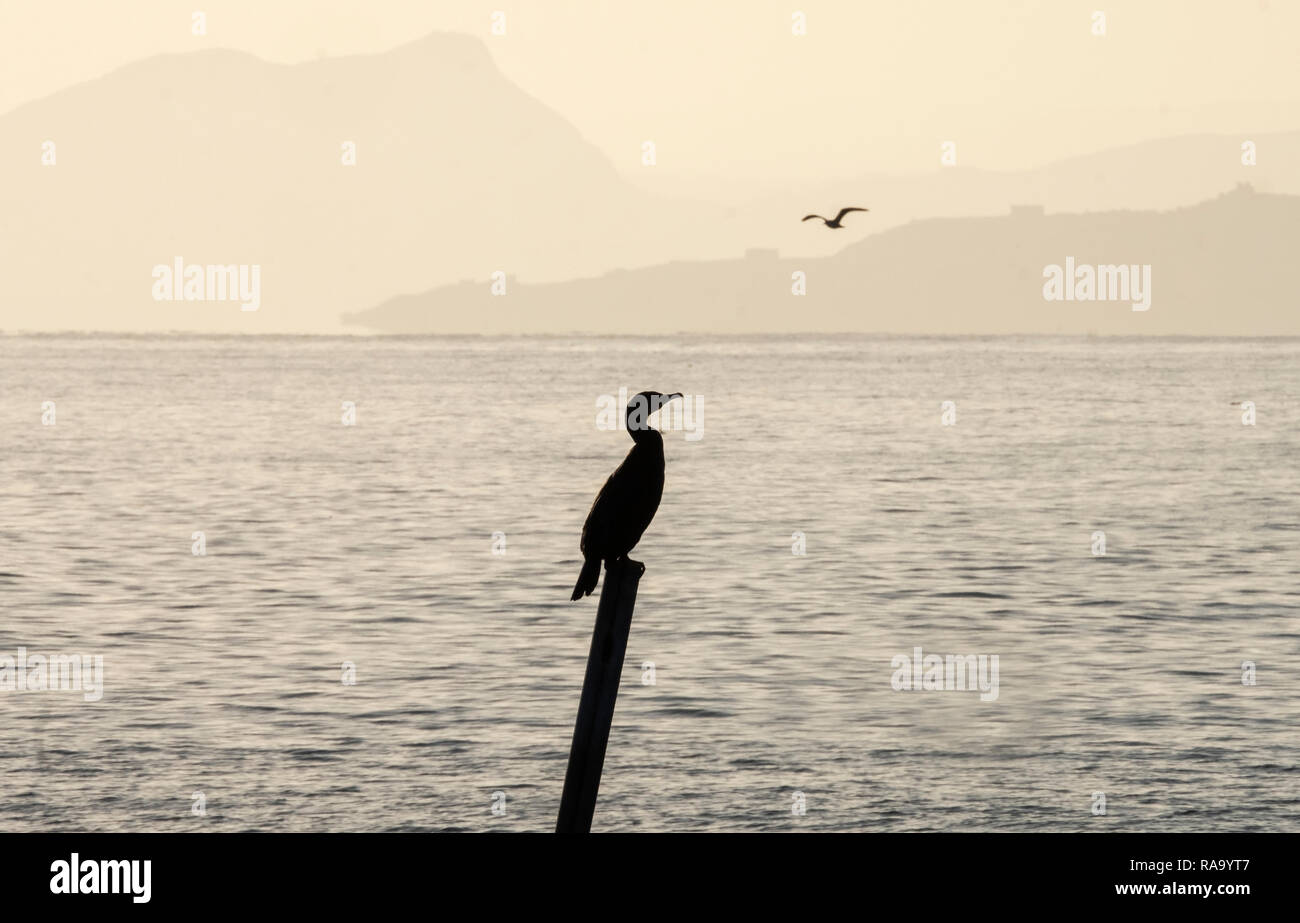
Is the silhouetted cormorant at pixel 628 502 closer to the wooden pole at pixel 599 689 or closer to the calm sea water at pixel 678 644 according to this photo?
the wooden pole at pixel 599 689

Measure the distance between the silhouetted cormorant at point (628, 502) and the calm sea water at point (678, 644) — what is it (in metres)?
6.52

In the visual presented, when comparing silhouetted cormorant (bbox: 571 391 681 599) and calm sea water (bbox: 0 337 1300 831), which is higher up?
silhouetted cormorant (bbox: 571 391 681 599)

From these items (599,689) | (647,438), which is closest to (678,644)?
(647,438)

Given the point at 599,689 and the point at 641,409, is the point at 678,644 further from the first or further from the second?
the point at 599,689

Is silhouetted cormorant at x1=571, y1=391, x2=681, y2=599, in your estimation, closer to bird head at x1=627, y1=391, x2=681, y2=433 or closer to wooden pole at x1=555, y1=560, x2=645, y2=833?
bird head at x1=627, y1=391, x2=681, y2=433

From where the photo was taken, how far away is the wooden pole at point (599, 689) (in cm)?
720

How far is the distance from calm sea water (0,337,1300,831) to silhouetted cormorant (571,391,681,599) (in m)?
6.52

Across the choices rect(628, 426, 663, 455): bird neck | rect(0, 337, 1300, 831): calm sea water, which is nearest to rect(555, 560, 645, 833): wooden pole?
rect(628, 426, 663, 455): bird neck

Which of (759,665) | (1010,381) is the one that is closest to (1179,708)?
(759,665)

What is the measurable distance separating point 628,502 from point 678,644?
587 inches

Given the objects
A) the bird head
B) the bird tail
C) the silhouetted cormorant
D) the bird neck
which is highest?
the bird head

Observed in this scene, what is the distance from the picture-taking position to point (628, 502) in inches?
316

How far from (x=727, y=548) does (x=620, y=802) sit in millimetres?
21462

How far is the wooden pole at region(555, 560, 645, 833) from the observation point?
7199 millimetres
